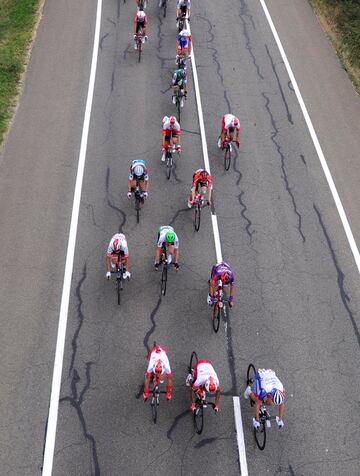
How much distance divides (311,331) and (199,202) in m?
4.63

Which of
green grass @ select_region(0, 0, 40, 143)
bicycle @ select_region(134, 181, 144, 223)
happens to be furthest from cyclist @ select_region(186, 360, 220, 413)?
green grass @ select_region(0, 0, 40, 143)

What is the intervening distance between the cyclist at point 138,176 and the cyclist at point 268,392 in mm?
6686

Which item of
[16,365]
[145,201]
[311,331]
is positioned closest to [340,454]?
[311,331]

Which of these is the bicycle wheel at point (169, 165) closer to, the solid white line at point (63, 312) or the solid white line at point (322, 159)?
the solid white line at point (63, 312)

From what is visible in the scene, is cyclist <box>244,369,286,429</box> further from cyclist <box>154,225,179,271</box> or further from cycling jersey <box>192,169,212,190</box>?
cycling jersey <box>192,169,212,190</box>

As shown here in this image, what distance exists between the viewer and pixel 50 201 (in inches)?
682

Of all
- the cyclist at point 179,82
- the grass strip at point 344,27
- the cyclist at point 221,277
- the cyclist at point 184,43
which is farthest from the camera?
the grass strip at point 344,27

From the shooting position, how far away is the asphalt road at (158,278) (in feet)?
39.9

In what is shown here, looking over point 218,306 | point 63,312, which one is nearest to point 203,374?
point 218,306

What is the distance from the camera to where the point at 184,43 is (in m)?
22.7

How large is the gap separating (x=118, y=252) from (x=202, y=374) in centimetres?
382

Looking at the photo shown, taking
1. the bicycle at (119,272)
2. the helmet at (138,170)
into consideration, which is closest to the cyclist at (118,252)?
the bicycle at (119,272)

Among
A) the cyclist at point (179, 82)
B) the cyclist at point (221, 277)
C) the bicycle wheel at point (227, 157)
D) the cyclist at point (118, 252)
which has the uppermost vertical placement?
the cyclist at point (179, 82)

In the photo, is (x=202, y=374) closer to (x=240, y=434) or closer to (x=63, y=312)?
(x=240, y=434)
